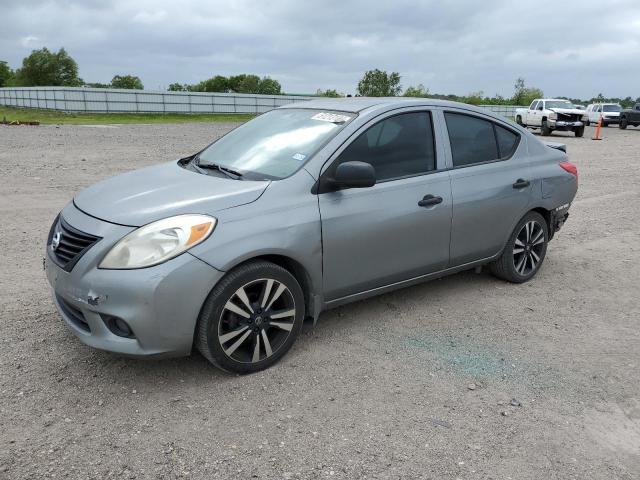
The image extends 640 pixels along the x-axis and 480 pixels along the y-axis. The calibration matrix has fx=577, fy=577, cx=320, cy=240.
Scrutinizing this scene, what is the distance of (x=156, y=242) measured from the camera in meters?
3.24

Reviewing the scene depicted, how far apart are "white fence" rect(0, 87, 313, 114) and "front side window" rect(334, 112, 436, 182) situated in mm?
30648

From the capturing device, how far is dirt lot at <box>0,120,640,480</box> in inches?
111

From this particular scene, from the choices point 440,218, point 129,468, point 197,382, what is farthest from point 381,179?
point 129,468

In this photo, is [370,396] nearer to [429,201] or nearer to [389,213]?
[389,213]

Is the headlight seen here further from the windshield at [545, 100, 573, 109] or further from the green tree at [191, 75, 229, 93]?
the green tree at [191, 75, 229, 93]

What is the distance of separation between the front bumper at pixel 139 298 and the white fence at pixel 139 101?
3230 cm

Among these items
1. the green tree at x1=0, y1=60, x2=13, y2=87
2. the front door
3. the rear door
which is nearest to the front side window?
the front door

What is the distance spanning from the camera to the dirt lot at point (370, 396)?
111 inches

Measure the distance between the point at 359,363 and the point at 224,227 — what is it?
50.8 inches

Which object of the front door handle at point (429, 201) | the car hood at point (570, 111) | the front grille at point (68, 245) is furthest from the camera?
the car hood at point (570, 111)

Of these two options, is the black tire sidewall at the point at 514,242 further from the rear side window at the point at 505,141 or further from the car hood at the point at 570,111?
A: the car hood at the point at 570,111

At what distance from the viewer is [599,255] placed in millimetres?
6520

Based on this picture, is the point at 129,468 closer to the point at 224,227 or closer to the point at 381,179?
the point at 224,227

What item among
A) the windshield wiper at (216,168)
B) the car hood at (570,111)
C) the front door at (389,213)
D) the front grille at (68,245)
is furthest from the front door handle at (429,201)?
the car hood at (570,111)
